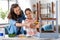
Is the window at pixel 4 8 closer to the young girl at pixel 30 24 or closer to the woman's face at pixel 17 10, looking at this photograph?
the woman's face at pixel 17 10

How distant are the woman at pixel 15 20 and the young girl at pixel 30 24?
0.19 ft

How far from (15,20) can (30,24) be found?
15 cm

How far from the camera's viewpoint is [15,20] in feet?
4.27

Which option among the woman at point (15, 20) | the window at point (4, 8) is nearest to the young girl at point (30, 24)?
the woman at point (15, 20)

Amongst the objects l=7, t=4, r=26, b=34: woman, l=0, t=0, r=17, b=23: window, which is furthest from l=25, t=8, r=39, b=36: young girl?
l=0, t=0, r=17, b=23: window

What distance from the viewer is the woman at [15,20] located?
1.29 metres

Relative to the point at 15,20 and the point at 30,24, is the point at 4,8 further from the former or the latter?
the point at 30,24

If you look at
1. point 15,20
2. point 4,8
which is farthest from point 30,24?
point 4,8

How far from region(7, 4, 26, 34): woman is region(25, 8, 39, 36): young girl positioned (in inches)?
2.3

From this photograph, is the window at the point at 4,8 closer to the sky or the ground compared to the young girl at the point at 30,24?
closer to the sky

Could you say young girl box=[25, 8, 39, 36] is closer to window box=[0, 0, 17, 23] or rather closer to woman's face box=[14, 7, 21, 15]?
→ woman's face box=[14, 7, 21, 15]

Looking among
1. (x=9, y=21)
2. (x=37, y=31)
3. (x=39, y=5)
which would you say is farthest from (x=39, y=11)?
(x=9, y=21)

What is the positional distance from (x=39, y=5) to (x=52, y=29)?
259mm

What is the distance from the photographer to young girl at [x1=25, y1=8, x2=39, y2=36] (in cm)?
130
